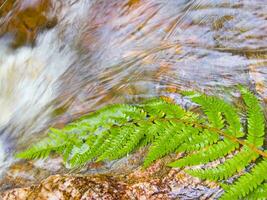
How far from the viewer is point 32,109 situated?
430cm

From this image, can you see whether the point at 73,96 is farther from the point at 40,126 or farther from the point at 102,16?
the point at 102,16

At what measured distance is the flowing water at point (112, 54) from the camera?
3398 mm

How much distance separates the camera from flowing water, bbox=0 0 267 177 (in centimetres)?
340

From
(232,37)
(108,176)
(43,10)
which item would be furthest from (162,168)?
(43,10)

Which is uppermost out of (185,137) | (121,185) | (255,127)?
(185,137)

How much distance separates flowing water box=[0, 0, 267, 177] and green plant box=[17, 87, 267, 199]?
2.18 feet

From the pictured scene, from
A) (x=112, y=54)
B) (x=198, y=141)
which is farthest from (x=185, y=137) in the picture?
(x=112, y=54)

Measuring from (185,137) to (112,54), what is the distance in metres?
2.05

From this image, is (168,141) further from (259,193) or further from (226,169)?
(259,193)

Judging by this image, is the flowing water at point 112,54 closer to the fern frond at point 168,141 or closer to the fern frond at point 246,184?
the fern frond at point 168,141

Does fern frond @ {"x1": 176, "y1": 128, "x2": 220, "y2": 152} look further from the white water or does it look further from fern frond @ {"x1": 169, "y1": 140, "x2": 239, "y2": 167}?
the white water

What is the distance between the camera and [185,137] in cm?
239

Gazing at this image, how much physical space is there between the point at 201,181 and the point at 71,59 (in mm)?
2497

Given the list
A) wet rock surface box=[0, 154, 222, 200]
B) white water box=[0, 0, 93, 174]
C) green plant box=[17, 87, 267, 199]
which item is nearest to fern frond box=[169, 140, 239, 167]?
green plant box=[17, 87, 267, 199]
